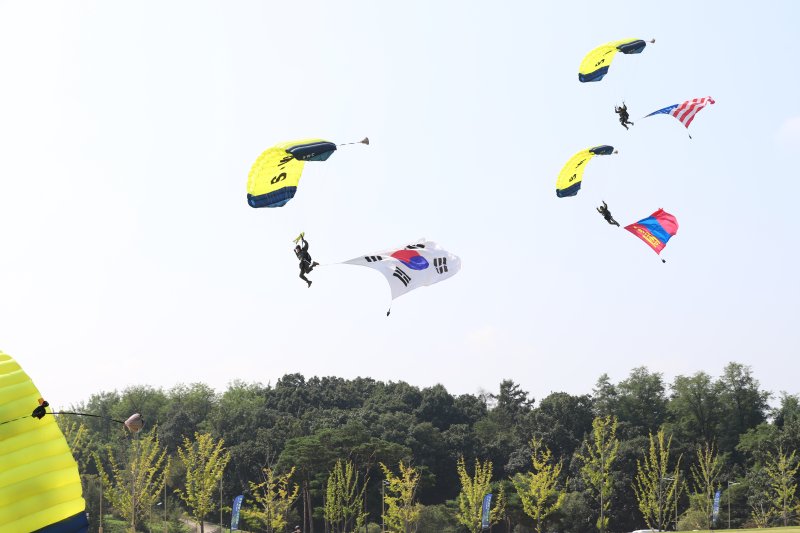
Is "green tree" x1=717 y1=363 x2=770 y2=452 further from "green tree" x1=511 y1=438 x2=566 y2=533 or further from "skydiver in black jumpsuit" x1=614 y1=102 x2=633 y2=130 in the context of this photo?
"skydiver in black jumpsuit" x1=614 y1=102 x2=633 y2=130

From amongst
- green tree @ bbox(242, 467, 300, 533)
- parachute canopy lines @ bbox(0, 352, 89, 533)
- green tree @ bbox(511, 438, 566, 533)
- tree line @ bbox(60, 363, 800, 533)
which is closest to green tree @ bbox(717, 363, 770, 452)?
tree line @ bbox(60, 363, 800, 533)

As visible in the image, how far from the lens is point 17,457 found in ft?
40.3

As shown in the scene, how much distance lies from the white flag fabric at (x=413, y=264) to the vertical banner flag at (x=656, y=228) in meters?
10.5

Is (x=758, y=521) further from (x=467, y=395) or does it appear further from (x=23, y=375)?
(x=23, y=375)

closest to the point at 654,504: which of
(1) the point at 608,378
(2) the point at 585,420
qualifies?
(2) the point at 585,420

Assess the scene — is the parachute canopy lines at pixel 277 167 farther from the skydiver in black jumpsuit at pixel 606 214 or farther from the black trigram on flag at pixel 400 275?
the skydiver in black jumpsuit at pixel 606 214

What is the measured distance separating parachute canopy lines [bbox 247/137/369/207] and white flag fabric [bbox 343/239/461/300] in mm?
2770

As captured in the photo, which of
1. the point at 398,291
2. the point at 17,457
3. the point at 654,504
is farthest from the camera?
the point at 654,504

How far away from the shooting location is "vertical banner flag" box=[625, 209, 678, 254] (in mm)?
36062

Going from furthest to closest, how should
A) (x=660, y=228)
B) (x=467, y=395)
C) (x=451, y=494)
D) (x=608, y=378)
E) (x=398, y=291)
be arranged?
1. (x=467, y=395)
2. (x=608, y=378)
3. (x=451, y=494)
4. (x=660, y=228)
5. (x=398, y=291)

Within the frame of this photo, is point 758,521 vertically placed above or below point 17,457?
below

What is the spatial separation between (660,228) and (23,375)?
27340mm

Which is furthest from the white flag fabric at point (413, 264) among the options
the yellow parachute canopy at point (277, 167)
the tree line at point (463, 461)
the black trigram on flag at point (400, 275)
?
the tree line at point (463, 461)

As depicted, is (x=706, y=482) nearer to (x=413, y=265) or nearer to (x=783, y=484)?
(x=783, y=484)
